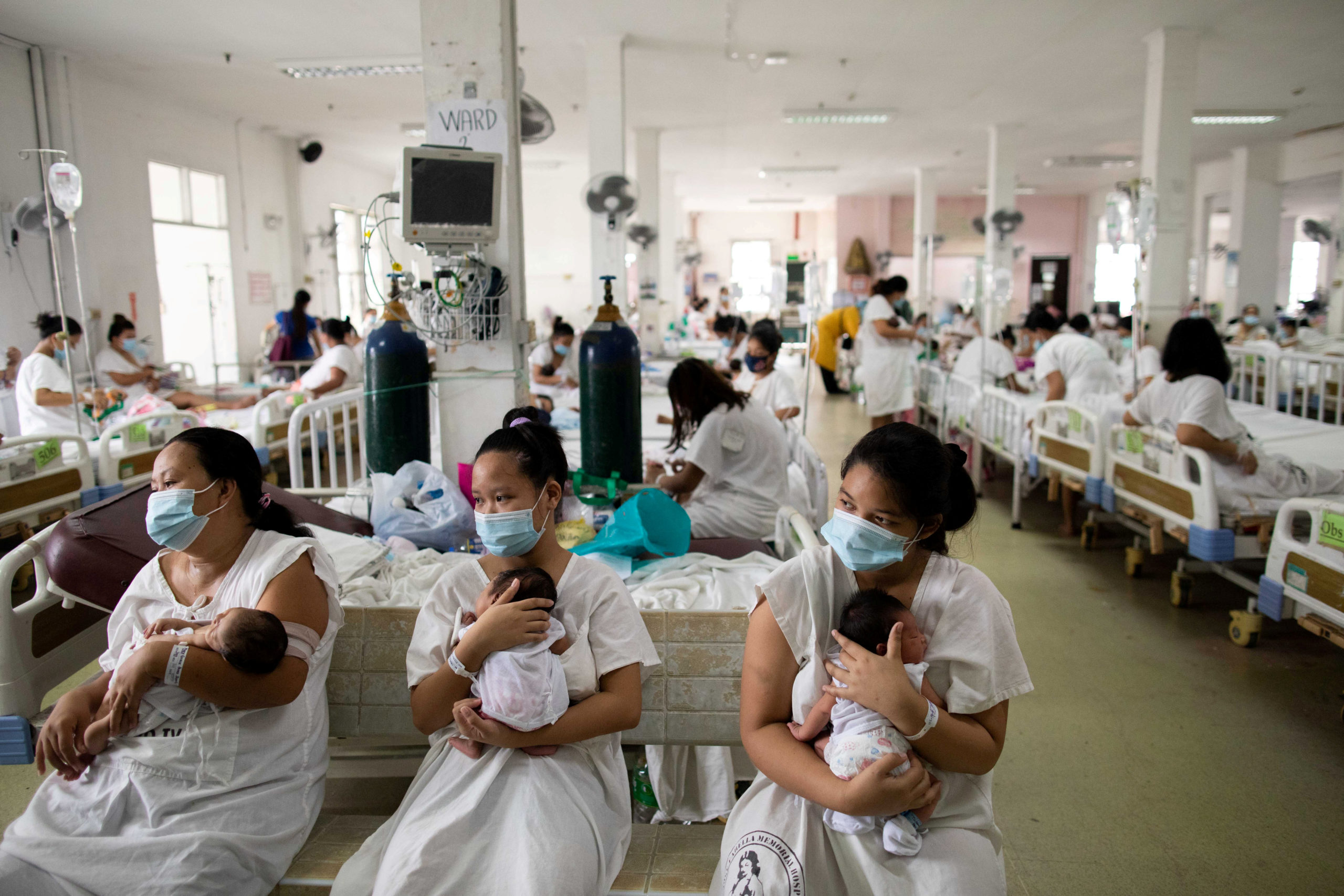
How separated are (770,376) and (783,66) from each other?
4.78 m

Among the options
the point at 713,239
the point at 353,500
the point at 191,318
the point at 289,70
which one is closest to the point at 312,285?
the point at 191,318

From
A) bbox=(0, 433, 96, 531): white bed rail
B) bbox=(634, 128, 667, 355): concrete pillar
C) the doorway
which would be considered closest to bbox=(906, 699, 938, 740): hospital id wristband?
bbox=(0, 433, 96, 531): white bed rail

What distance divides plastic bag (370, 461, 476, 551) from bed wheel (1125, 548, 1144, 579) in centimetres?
381

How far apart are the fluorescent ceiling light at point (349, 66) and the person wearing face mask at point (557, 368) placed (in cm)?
287

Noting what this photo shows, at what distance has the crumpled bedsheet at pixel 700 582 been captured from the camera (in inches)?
98.1

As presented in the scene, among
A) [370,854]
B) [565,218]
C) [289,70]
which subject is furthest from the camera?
[565,218]

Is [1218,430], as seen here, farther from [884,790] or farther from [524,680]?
[524,680]

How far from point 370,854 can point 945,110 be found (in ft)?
37.5

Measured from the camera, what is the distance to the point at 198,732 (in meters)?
1.66

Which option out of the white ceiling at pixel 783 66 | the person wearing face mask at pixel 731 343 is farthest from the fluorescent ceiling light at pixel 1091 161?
the person wearing face mask at pixel 731 343

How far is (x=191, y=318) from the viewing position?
10.7 m

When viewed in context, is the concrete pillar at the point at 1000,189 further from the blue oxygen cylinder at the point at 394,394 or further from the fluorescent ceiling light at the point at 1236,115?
the blue oxygen cylinder at the point at 394,394

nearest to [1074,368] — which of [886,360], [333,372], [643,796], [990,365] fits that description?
[990,365]

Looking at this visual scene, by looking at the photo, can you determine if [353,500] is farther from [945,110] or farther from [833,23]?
[945,110]
